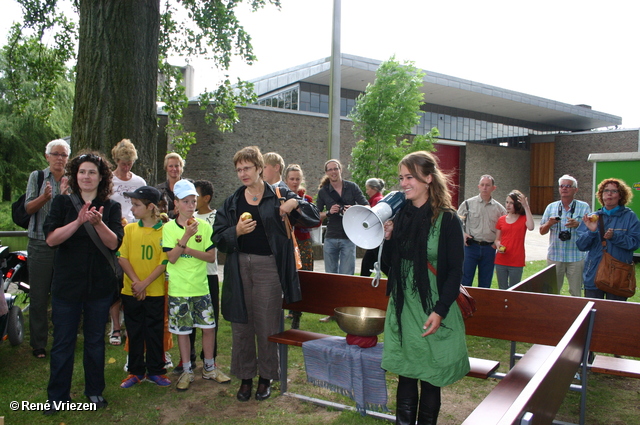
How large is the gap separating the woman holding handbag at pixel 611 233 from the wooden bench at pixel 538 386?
228 centimetres

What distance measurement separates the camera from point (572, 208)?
618cm

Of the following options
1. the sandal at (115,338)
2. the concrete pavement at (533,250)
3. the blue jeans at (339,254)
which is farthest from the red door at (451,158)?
the sandal at (115,338)

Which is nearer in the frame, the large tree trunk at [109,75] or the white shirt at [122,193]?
the white shirt at [122,193]

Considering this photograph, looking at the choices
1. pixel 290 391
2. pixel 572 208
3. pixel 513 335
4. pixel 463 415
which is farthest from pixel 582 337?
pixel 572 208

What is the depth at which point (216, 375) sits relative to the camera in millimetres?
4430

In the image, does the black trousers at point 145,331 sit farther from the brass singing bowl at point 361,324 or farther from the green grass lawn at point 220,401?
the brass singing bowl at point 361,324

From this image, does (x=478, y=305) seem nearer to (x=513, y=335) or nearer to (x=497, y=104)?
(x=513, y=335)

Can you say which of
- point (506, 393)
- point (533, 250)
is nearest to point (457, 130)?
point (533, 250)

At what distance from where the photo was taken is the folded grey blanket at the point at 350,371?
356cm

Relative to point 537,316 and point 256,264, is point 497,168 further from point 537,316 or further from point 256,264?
point 256,264

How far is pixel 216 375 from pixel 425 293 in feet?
8.16

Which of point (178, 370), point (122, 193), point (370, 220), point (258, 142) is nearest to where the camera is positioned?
point (370, 220)

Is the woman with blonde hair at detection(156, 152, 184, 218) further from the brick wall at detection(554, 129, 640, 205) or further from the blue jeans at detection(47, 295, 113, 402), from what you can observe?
the brick wall at detection(554, 129, 640, 205)

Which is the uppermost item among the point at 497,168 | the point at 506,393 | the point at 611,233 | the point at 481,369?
the point at 497,168
